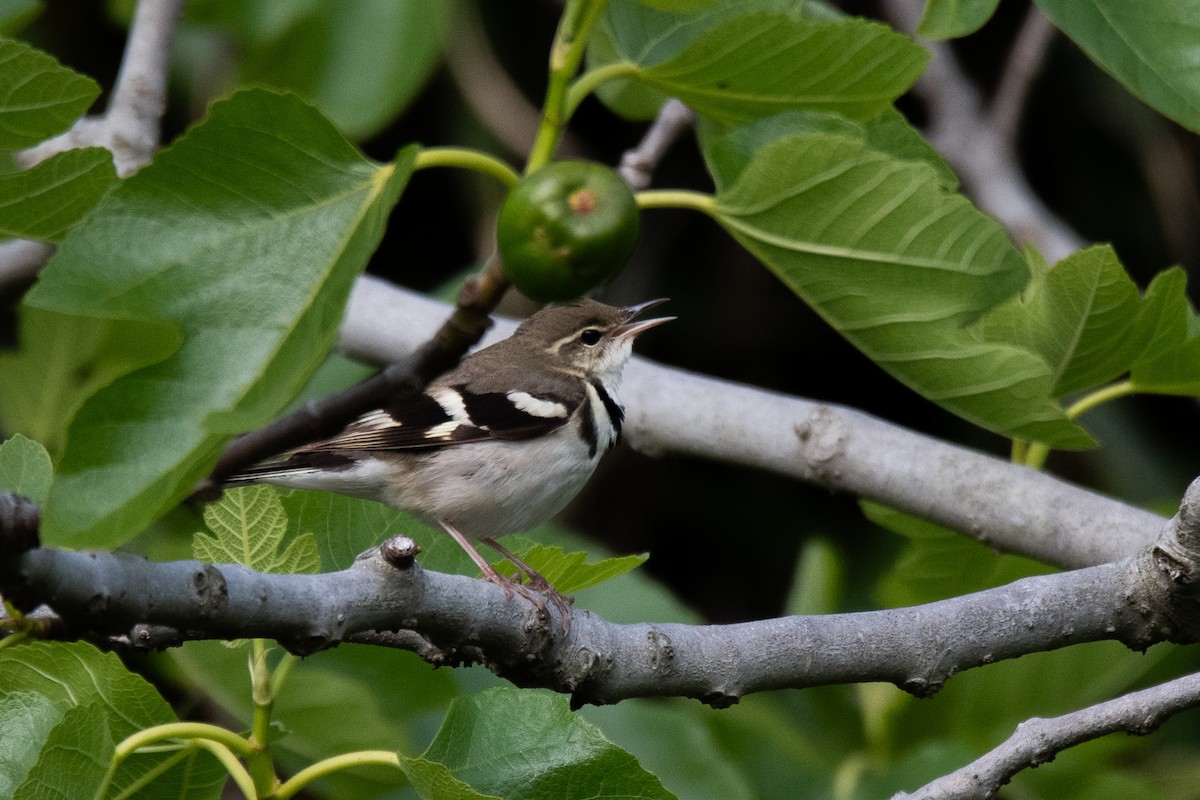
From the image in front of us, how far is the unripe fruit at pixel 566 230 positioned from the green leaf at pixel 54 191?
0.63m

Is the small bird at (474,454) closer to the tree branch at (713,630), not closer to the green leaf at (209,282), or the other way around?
the tree branch at (713,630)

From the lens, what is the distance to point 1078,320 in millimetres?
2930

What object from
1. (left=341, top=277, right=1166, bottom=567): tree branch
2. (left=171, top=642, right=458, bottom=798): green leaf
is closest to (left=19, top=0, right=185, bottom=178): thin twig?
(left=341, top=277, right=1166, bottom=567): tree branch

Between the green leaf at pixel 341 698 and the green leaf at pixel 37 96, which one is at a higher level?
the green leaf at pixel 37 96

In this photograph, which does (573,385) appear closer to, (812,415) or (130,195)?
(812,415)

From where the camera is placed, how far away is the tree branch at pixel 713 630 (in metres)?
1.86

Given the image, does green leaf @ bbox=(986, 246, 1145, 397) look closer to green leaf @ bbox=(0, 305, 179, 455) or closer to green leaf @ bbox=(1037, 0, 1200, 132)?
green leaf @ bbox=(1037, 0, 1200, 132)

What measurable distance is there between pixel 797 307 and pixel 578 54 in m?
4.54

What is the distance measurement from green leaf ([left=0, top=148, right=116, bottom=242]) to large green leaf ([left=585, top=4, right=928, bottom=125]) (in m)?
0.93

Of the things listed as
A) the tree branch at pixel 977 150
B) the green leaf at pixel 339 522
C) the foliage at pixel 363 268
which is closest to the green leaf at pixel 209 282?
the foliage at pixel 363 268

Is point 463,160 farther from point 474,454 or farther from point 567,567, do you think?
point 474,454

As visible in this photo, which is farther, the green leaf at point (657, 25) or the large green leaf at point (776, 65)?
the green leaf at point (657, 25)

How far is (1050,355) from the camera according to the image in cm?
303

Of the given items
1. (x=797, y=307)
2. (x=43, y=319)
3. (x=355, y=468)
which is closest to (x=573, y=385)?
(x=355, y=468)
